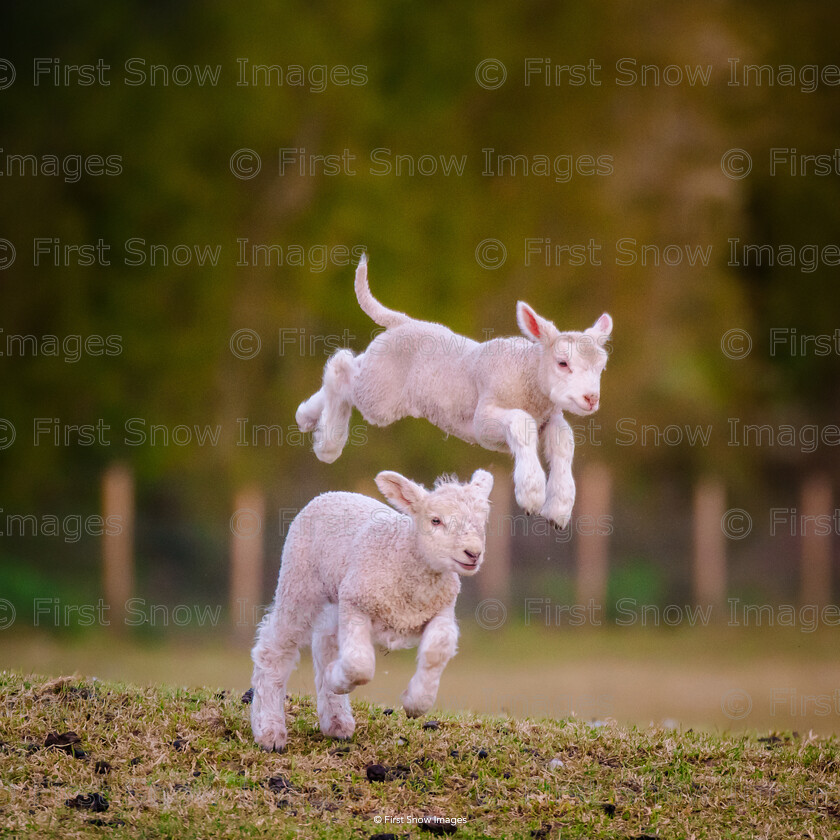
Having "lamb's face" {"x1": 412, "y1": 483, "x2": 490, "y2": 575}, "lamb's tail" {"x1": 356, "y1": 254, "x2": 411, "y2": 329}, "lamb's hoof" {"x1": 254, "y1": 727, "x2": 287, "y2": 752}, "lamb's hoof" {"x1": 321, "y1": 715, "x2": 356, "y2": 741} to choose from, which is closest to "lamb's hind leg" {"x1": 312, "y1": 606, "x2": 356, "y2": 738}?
"lamb's hoof" {"x1": 321, "y1": 715, "x2": 356, "y2": 741}

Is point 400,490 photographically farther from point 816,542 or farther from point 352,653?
point 816,542

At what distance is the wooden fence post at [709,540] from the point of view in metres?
14.9

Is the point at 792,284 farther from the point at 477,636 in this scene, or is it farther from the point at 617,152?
the point at 477,636

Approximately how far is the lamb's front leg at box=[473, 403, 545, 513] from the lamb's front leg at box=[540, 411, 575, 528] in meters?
0.11

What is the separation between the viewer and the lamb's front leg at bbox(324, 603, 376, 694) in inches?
221

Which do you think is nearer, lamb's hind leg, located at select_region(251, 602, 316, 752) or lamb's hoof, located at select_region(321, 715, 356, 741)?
lamb's hind leg, located at select_region(251, 602, 316, 752)

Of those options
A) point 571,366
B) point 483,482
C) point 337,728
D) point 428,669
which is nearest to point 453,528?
point 483,482

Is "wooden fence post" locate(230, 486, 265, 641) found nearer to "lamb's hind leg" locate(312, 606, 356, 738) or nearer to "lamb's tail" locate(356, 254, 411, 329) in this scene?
"lamb's hind leg" locate(312, 606, 356, 738)

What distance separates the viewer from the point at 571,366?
544 cm

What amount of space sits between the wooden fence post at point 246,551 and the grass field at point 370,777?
213 inches

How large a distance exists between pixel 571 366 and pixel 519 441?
17.8 inches

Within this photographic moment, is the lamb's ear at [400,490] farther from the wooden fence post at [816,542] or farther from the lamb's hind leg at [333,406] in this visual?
the wooden fence post at [816,542]

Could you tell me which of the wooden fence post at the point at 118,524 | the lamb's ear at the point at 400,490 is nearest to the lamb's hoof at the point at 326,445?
the lamb's ear at the point at 400,490

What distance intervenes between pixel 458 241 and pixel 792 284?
5.01m
